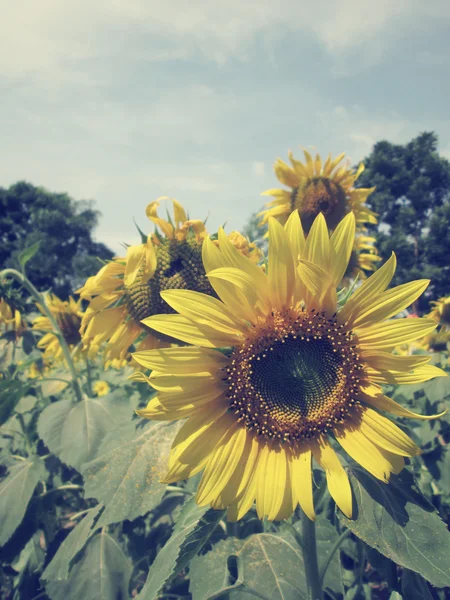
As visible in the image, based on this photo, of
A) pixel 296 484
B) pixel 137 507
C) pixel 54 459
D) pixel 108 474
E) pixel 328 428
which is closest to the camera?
pixel 296 484

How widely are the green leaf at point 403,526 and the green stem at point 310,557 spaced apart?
227 mm

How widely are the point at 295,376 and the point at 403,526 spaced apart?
0.53 m

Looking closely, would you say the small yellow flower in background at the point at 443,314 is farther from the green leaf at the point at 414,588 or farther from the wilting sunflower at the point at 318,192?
the green leaf at the point at 414,588

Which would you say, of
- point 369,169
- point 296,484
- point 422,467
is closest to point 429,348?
point 422,467

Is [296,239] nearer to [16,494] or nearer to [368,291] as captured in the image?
[368,291]

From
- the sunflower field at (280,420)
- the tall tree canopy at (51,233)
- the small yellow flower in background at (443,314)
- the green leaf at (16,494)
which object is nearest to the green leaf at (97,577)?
the green leaf at (16,494)

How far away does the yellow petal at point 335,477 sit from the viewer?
1271 mm

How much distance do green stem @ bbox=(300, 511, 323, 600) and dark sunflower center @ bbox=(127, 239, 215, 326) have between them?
0.97m

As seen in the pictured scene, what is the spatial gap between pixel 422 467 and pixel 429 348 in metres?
1.74

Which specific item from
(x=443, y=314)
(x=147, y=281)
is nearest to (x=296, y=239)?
(x=147, y=281)

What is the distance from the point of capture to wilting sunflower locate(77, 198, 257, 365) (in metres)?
2.00

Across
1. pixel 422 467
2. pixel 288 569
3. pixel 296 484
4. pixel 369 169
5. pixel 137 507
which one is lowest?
pixel 422 467

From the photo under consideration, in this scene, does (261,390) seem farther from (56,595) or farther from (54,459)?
(54,459)

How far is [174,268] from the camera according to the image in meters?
2.09
